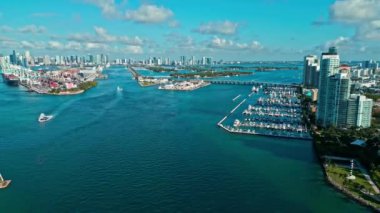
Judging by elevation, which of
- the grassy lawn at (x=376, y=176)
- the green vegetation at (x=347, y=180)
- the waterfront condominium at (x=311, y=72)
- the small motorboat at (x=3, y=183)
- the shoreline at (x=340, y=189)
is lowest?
the small motorboat at (x=3, y=183)

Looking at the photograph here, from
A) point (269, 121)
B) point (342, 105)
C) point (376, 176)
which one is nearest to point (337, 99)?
point (342, 105)

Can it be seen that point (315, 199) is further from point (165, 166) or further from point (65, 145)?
point (65, 145)

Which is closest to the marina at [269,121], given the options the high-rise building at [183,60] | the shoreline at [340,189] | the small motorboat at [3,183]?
the shoreline at [340,189]

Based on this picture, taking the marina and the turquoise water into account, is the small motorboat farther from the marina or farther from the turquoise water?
the marina

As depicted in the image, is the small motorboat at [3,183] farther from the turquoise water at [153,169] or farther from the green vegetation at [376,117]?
the green vegetation at [376,117]

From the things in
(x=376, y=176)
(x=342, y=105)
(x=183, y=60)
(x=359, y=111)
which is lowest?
(x=376, y=176)

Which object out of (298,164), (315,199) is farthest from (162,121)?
(315,199)

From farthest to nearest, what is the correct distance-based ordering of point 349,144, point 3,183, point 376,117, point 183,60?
point 183,60 → point 376,117 → point 349,144 → point 3,183

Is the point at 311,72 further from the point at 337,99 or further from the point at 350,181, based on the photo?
the point at 350,181
